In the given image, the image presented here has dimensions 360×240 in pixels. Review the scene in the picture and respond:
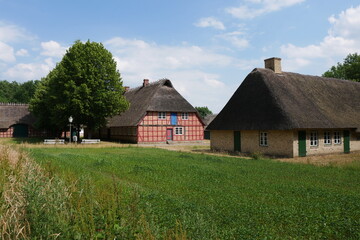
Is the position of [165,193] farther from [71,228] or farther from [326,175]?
[326,175]

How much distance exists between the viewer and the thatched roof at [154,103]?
34.7 m

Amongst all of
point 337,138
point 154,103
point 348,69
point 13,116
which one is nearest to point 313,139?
point 337,138

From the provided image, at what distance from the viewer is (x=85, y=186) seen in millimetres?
6281

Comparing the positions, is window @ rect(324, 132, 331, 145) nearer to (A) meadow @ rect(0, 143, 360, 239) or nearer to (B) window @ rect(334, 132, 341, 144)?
(B) window @ rect(334, 132, 341, 144)

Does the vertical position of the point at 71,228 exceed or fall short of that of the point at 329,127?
it falls short

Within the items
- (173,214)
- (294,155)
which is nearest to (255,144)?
(294,155)

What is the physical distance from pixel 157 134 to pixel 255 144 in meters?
15.5

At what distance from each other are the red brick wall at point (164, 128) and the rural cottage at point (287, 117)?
10.6m

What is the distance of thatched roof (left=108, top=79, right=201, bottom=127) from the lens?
114 feet

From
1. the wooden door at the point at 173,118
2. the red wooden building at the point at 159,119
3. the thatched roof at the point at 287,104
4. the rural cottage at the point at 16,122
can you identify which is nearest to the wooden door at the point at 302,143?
the thatched roof at the point at 287,104

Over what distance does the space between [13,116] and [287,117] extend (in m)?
41.6

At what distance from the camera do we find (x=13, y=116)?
151 feet

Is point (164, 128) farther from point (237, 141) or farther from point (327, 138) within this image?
point (327, 138)

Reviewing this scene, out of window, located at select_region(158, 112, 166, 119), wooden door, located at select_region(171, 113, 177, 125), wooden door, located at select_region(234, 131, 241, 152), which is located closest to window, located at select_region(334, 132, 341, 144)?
wooden door, located at select_region(234, 131, 241, 152)
